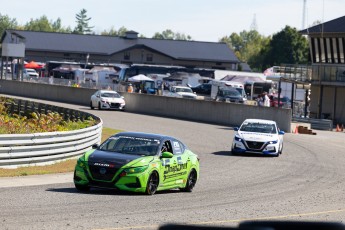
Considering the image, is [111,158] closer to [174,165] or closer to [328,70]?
[174,165]

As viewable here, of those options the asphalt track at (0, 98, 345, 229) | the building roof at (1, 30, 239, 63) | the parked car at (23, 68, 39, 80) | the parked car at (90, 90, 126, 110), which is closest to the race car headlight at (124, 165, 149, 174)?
the asphalt track at (0, 98, 345, 229)

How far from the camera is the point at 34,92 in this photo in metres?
74.6

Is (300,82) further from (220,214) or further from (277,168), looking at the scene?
(220,214)

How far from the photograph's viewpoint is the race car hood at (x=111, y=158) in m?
17.2

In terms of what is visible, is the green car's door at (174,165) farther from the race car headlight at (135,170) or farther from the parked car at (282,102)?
the parked car at (282,102)

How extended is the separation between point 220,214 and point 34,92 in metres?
61.1

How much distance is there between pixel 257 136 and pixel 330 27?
3705 cm

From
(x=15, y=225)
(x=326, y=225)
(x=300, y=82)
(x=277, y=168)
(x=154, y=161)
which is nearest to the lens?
(x=326, y=225)

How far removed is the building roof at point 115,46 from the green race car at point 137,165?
116 m

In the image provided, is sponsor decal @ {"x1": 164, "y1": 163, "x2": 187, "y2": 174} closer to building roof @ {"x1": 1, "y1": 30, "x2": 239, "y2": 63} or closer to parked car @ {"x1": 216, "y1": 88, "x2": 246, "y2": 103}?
parked car @ {"x1": 216, "y1": 88, "x2": 246, "y2": 103}

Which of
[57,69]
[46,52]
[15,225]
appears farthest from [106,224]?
[46,52]

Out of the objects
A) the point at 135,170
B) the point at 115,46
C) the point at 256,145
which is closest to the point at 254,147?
the point at 256,145

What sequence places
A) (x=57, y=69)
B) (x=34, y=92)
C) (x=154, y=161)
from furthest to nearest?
1. (x=57, y=69)
2. (x=34, y=92)
3. (x=154, y=161)

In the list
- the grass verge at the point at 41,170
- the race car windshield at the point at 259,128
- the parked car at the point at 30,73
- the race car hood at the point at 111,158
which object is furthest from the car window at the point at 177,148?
the parked car at the point at 30,73
